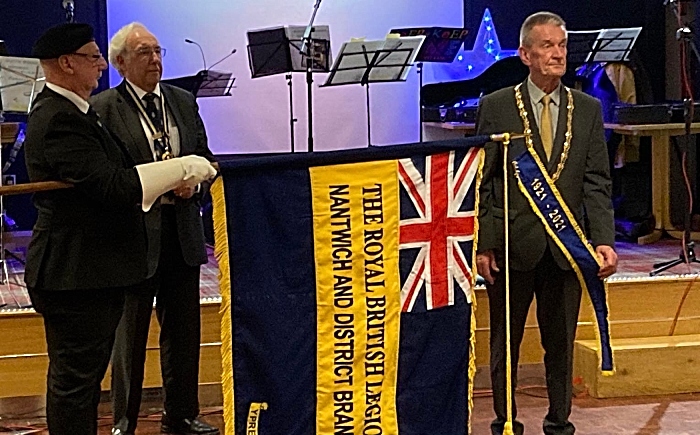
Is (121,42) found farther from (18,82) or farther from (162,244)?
(18,82)

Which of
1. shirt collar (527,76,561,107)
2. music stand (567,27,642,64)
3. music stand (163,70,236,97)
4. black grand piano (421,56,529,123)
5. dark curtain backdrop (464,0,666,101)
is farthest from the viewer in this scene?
dark curtain backdrop (464,0,666,101)

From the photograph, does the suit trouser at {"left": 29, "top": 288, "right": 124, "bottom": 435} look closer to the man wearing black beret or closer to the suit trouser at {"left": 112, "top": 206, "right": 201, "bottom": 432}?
the man wearing black beret

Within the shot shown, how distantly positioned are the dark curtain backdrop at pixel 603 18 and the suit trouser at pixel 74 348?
6.14 meters

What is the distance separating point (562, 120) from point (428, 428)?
1.13 m

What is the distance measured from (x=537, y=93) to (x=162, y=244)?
4.79 ft

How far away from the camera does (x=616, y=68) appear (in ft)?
23.9

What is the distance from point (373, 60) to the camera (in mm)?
6551

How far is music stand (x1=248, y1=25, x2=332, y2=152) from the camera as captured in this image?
6.52 meters

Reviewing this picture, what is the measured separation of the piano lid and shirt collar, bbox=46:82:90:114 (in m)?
5.09

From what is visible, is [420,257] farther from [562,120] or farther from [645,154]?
[645,154]

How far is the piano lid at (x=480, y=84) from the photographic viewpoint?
305 inches

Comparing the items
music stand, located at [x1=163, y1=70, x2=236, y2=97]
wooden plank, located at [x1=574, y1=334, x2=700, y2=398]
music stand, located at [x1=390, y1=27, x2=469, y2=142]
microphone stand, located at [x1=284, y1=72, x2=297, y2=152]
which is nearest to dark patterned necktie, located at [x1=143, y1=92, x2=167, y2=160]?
wooden plank, located at [x1=574, y1=334, x2=700, y2=398]

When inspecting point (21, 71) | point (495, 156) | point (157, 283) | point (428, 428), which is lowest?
point (428, 428)

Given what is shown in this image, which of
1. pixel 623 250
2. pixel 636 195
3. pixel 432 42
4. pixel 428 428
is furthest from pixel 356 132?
pixel 428 428
